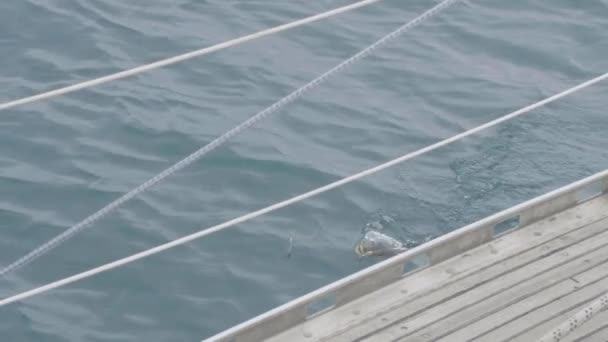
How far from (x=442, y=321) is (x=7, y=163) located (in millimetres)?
5751

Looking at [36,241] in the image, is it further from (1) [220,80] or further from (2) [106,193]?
(1) [220,80]

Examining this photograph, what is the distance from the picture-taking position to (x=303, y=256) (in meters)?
11.0

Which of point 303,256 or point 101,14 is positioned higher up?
point 101,14

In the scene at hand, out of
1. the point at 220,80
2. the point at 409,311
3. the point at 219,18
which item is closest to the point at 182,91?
the point at 220,80

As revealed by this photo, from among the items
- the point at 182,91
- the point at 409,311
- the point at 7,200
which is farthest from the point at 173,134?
the point at 409,311

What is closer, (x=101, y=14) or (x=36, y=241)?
(x=36, y=241)

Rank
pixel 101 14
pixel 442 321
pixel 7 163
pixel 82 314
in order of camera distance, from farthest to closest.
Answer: pixel 101 14 → pixel 7 163 → pixel 82 314 → pixel 442 321

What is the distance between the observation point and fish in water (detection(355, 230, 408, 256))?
10.8 metres

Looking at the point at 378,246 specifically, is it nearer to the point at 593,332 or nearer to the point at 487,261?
the point at 487,261

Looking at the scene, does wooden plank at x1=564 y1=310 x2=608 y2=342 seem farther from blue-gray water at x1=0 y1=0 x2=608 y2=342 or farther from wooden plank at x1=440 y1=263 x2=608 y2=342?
blue-gray water at x1=0 y1=0 x2=608 y2=342

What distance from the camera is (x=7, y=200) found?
11.4 m

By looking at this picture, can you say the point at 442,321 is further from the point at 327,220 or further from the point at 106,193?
the point at 106,193

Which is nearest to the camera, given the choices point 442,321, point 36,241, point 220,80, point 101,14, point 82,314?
point 442,321

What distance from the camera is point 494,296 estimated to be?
313 inches
